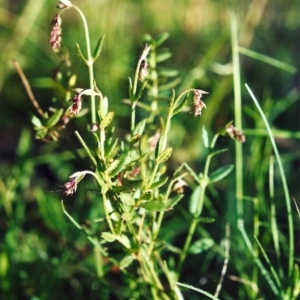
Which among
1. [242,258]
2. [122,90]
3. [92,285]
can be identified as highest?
[122,90]

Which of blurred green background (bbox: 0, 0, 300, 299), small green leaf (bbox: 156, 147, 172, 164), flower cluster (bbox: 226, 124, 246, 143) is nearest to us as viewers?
small green leaf (bbox: 156, 147, 172, 164)

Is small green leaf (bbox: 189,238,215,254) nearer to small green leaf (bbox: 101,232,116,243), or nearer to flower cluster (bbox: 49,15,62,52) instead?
small green leaf (bbox: 101,232,116,243)

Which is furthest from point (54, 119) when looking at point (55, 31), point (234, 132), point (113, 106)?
point (113, 106)

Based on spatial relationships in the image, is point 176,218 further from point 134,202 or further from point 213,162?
point 134,202

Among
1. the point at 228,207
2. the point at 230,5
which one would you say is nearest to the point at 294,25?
A: the point at 230,5

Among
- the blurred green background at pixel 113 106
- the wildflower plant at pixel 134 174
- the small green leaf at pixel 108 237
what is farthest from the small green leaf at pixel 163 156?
the blurred green background at pixel 113 106

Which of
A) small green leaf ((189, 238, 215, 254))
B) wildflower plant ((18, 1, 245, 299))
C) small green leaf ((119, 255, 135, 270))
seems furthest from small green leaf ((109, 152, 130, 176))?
small green leaf ((189, 238, 215, 254))
